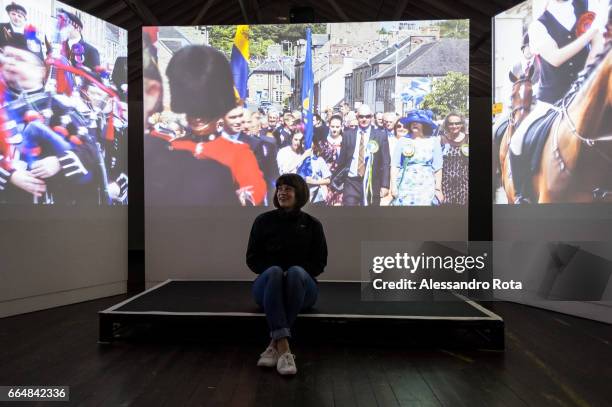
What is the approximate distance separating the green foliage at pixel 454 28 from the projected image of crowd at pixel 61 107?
3.27 meters

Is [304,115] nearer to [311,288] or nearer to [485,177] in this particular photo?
[311,288]

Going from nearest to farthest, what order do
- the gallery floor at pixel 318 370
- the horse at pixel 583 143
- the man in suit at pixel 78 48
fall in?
the gallery floor at pixel 318 370
the horse at pixel 583 143
the man in suit at pixel 78 48

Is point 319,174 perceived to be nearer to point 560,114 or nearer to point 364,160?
point 364,160

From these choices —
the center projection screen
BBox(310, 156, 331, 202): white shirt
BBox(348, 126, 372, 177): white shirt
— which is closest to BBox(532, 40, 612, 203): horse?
the center projection screen

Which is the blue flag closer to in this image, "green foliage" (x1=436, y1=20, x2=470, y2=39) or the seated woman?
"green foliage" (x1=436, y1=20, x2=470, y2=39)

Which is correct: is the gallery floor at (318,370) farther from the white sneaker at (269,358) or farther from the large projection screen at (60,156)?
the large projection screen at (60,156)

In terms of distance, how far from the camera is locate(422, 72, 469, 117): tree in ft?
15.7

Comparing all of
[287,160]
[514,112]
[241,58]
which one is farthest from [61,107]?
[514,112]

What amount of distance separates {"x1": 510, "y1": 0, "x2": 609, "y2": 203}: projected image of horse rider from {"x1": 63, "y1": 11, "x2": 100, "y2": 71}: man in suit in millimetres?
4109

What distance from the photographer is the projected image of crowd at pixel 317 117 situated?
4781mm

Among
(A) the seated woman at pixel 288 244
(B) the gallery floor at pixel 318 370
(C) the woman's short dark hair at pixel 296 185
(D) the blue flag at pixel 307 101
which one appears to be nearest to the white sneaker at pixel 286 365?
(B) the gallery floor at pixel 318 370

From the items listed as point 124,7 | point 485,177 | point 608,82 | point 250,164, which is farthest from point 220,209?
point 485,177

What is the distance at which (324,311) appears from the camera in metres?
3.01

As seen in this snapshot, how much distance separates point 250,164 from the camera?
484 centimetres
